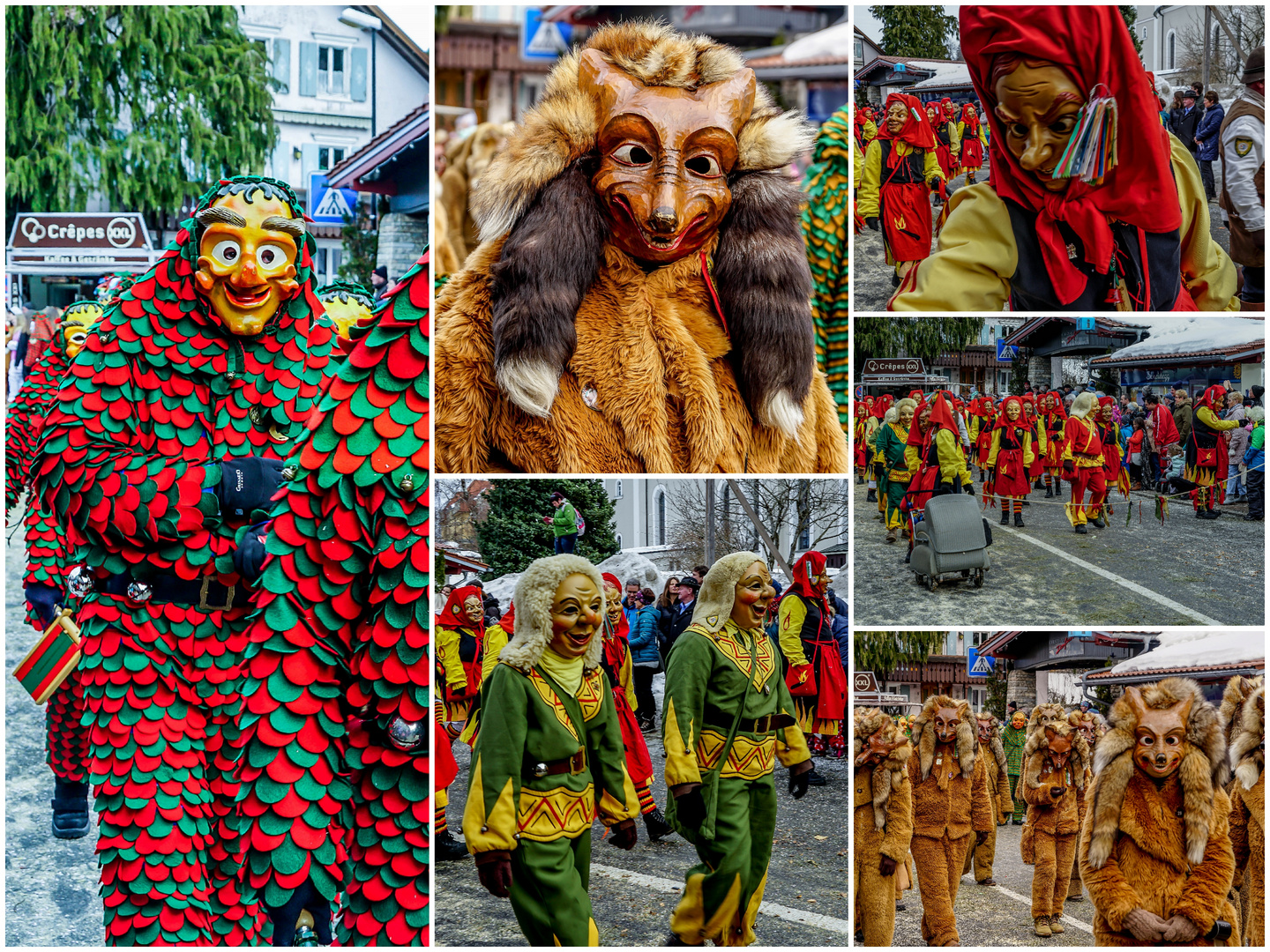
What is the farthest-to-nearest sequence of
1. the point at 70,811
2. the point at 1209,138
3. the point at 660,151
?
the point at 70,811
the point at 1209,138
the point at 660,151

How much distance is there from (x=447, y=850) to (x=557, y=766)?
79 centimetres

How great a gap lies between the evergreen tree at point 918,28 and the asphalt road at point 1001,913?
2986 mm

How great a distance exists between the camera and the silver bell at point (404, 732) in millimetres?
3607

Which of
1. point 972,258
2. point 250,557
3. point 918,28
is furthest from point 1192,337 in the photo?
point 250,557

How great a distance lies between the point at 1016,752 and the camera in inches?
193

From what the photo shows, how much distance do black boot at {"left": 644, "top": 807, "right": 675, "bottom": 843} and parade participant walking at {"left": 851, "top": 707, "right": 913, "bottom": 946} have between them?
0.69 m

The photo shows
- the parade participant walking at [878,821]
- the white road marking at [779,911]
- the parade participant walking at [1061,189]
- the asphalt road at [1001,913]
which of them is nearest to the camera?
the parade participant walking at [1061,189]

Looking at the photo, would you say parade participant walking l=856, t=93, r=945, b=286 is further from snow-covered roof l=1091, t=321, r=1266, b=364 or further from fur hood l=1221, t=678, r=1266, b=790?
fur hood l=1221, t=678, r=1266, b=790

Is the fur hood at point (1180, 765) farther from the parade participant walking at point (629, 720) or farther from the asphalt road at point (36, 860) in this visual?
the asphalt road at point (36, 860)

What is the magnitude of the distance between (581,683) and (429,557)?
0.62 meters

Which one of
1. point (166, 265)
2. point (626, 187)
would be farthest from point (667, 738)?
point (166, 265)

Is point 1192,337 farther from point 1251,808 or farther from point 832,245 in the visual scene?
point 1251,808

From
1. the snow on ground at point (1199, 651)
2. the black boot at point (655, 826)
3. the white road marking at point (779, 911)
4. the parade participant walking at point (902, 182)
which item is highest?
the parade participant walking at point (902, 182)

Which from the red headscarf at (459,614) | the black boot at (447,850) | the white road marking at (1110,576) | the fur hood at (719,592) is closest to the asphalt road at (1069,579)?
the white road marking at (1110,576)
